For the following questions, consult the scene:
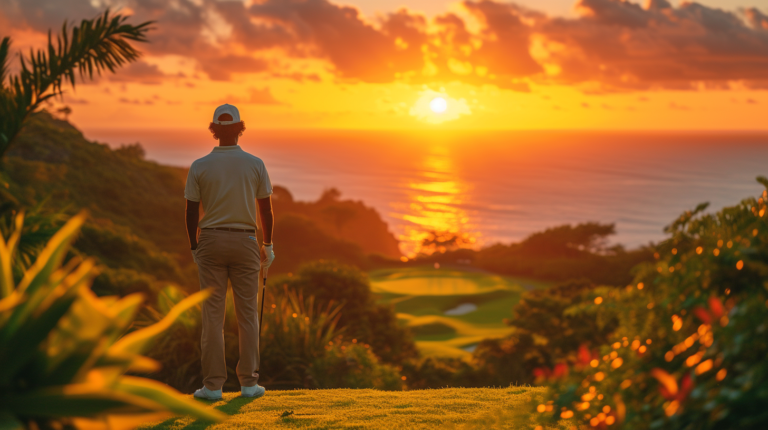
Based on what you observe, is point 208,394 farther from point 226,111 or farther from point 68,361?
point 68,361

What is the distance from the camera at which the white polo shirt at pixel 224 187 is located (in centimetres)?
564

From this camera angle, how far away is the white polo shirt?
5.64m

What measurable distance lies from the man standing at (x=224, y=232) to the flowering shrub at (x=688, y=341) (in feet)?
11.1

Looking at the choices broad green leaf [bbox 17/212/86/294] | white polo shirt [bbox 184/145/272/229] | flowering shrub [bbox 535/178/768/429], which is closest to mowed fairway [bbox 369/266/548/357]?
white polo shirt [bbox 184/145/272/229]

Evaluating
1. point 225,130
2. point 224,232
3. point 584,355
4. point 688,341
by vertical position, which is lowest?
point 584,355

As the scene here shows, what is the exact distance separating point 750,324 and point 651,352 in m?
0.58

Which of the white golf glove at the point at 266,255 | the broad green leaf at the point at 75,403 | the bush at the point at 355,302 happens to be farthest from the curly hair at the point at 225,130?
the bush at the point at 355,302

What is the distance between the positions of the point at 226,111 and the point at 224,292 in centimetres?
165

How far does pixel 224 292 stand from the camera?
227 inches

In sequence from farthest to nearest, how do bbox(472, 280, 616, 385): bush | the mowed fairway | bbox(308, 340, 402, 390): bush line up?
the mowed fairway, bbox(472, 280, 616, 385): bush, bbox(308, 340, 402, 390): bush

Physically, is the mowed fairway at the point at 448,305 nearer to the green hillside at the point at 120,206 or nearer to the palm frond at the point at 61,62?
the green hillside at the point at 120,206

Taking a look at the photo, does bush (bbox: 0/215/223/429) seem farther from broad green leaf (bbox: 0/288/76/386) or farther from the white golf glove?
A: the white golf glove

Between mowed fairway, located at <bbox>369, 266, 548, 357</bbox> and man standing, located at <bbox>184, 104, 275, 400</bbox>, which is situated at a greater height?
man standing, located at <bbox>184, 104, 275, 400</bbox>

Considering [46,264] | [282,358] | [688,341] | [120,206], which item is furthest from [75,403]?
[120,206]
